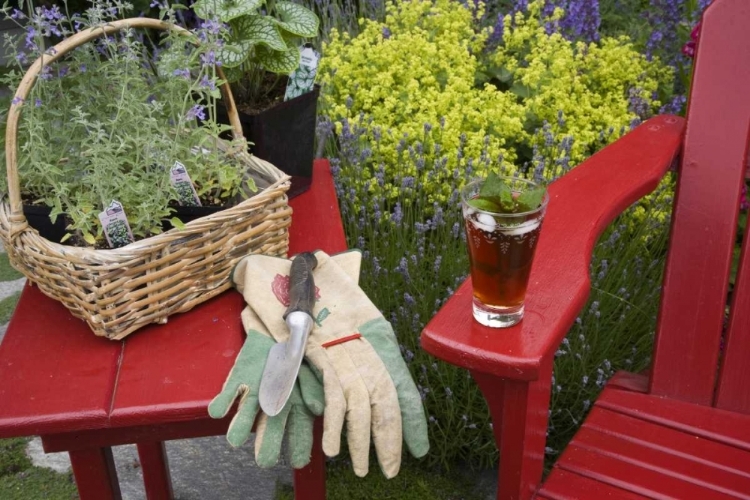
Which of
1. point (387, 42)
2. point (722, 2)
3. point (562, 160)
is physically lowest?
point (562, 160)

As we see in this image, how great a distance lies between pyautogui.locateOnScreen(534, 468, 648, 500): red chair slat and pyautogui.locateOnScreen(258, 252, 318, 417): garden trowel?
46cm

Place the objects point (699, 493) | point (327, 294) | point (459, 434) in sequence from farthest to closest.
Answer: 1. point (459, 434)
2. point (327, 294)
3. point (699, 493)

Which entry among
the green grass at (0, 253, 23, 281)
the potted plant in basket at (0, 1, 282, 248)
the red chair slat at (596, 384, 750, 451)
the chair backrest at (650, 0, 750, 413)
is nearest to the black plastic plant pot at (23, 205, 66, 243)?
the potted plant in basket at (0, 1, 282, 248)

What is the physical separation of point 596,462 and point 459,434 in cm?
71

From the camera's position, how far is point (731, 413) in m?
1.51

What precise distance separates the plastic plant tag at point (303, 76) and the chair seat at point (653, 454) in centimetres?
97

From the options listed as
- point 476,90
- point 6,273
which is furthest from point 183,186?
point 6,273

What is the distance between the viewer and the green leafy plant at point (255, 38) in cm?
163

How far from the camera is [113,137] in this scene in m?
1.52

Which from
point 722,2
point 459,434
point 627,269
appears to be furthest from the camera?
point 627,269

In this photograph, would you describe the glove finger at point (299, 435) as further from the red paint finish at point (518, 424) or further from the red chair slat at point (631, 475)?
the red chair slat at point (631, 475)

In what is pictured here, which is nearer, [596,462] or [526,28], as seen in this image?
[596,462]

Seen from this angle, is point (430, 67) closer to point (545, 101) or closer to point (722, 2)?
point (545, 101)

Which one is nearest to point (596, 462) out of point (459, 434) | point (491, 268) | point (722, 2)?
point (491, 268)
